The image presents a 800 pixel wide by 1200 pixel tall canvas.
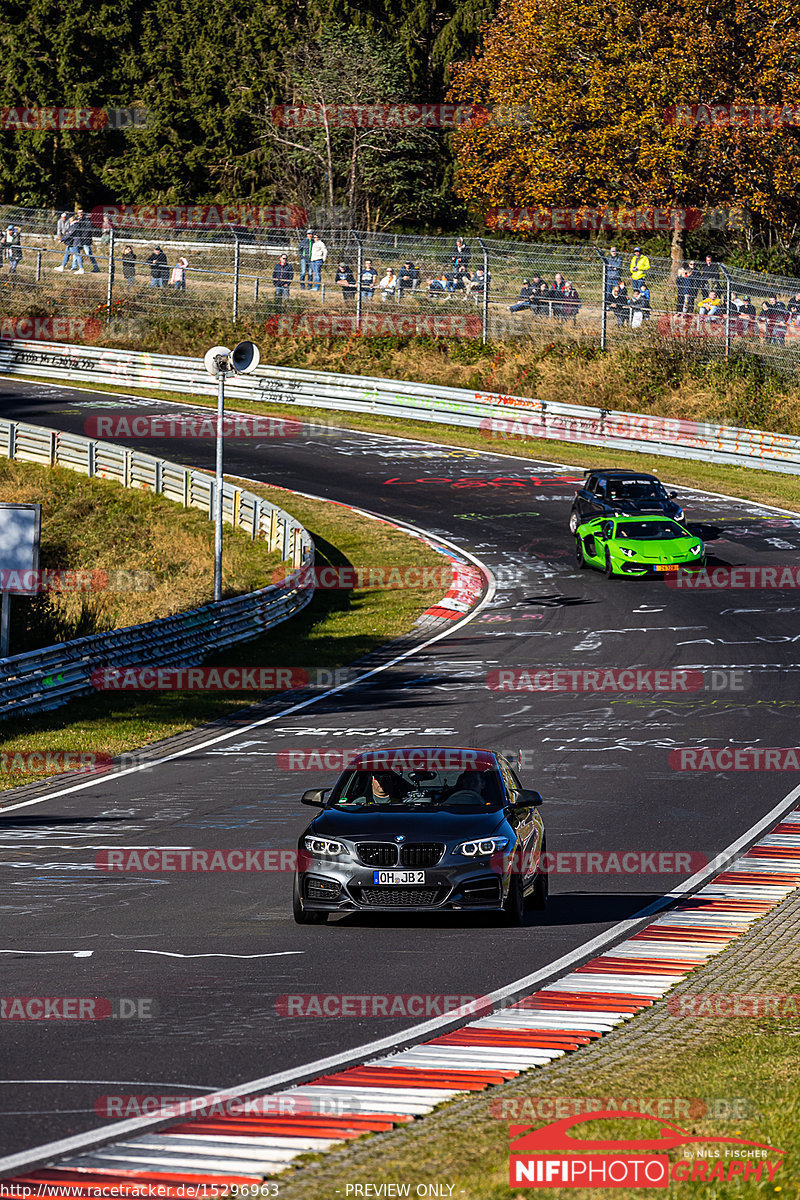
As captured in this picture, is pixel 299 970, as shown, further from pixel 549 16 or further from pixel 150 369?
pixel 549 16

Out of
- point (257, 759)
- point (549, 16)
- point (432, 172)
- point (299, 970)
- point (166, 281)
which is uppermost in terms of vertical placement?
point (549, 16)

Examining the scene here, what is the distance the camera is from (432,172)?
66.8 metres

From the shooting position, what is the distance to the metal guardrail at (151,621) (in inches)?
848

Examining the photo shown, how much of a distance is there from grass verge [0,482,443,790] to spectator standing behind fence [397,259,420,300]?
12.8 metres

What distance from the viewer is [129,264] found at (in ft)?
177

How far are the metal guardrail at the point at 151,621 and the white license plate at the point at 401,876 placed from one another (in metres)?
10.6

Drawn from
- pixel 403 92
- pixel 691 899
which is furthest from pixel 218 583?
pixel 403 92

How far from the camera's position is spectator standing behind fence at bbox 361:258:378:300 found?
50.6 metres

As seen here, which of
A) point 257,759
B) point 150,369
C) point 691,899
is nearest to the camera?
point 691,899

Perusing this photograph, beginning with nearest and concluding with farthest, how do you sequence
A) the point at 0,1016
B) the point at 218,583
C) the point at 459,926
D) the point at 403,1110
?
the point at 403,1110
the point at 0,1016
the point at 459,926
the point at 218,583

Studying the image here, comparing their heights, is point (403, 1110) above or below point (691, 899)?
above

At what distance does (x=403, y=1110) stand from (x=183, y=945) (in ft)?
13.1

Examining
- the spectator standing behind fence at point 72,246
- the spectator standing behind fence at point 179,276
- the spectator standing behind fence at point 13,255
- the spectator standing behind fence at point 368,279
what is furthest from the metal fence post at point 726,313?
the spectator standing behind fence at point 13,255

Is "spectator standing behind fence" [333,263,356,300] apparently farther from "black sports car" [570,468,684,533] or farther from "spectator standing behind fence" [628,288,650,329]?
"black sports car" [570,468,684,533]
